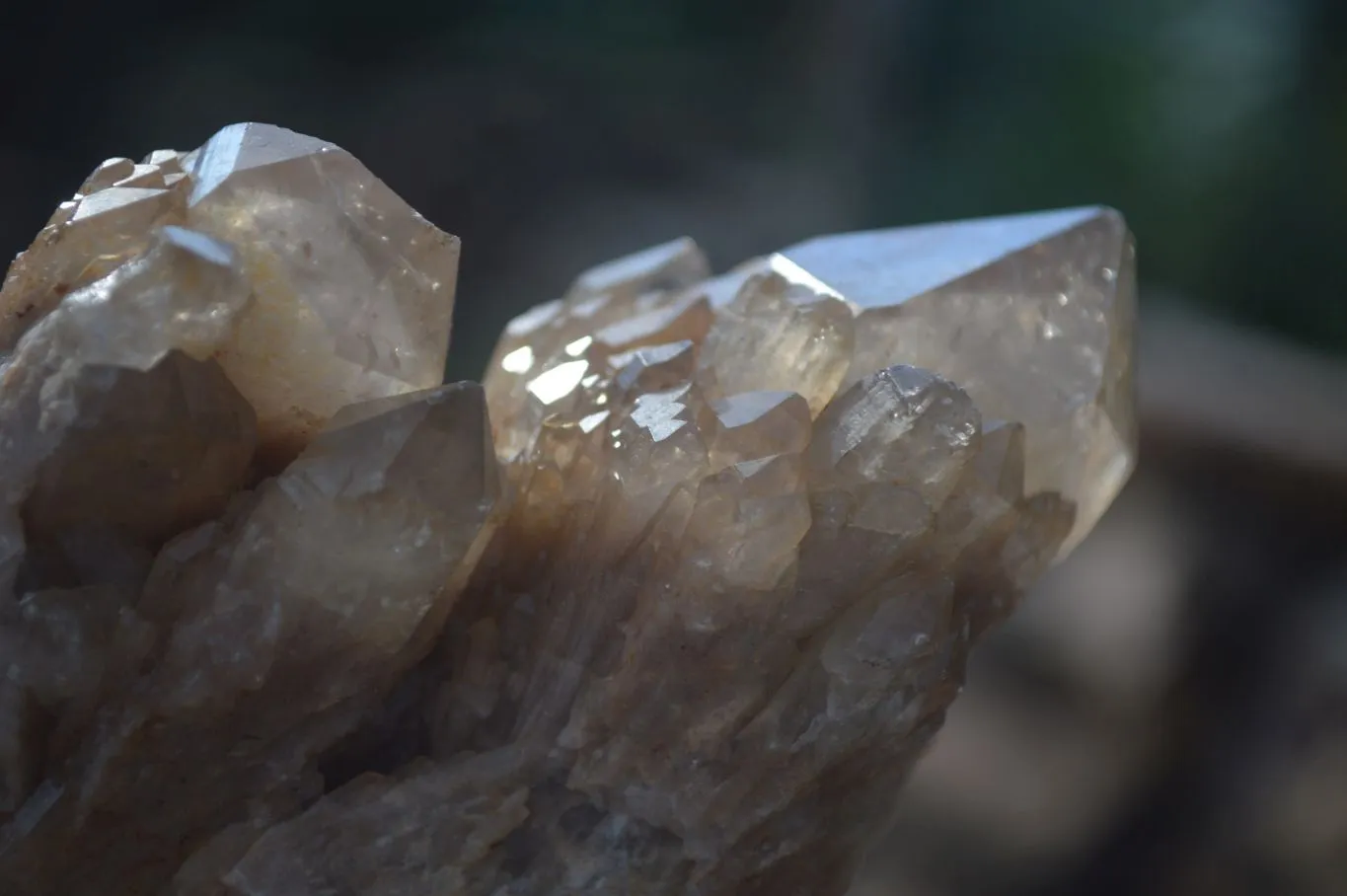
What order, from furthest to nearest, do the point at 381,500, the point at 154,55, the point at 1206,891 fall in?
1. the point at 154,55
2. the point at 1206,891
3. the point at 381,500

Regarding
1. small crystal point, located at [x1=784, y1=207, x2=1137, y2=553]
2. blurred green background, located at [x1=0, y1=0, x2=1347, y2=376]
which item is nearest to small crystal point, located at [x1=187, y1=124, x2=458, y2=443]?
small crystal point, located at [x1=784, y1=207, x2=1137, y2=553]

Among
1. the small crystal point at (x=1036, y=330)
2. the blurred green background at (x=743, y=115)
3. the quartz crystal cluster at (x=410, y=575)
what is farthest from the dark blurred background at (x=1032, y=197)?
the quartz crystal cluster at (x=410, y=575)

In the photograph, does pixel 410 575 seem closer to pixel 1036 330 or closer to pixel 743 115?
pixel 1036 330

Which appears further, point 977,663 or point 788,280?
point 977,663

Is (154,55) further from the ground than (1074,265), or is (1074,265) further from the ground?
(1074,265)

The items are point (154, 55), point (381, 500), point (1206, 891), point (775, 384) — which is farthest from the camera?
point (154, 55)

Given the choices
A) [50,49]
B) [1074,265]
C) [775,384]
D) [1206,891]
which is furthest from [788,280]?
[50,49]

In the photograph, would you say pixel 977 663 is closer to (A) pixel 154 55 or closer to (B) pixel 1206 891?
(B) pixel 1206 891
